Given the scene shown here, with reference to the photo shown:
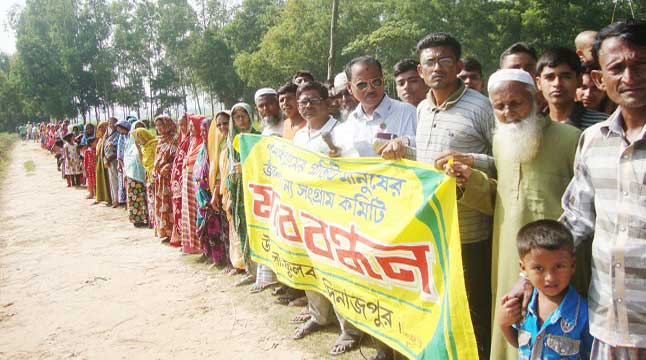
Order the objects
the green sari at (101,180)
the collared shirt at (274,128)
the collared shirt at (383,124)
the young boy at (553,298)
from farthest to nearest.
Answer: the green sari at (101,180), the collared shirt at (274,128), the collared shirt at (383,124), the young boy at (553,298)

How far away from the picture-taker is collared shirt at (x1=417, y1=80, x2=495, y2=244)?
2.51m

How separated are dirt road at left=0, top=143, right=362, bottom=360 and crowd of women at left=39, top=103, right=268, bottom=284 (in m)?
0.31

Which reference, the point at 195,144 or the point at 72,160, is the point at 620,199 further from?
the point at 72,160

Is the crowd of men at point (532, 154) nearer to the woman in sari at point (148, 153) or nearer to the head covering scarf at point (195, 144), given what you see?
the head covering scarf at point (195, 144)

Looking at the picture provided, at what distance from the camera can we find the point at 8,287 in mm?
5473

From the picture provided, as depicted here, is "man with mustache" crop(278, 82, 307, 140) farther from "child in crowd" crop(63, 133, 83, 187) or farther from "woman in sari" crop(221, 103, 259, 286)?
"child in crowd" crop(63, 133, 83, 187)

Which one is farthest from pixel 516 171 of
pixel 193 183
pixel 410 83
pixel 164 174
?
pixel 164 174

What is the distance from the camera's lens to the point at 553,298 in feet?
6.04

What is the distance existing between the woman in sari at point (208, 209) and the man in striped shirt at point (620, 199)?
14.4ft

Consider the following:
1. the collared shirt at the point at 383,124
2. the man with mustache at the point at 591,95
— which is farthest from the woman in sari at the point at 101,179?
the man with mustache at the point at 591,95

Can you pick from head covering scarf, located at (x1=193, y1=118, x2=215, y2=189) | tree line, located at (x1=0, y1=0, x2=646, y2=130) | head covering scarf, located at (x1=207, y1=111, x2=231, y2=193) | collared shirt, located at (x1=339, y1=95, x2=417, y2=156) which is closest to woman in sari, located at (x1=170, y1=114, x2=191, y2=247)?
head covering scarf, located at (x1=193, y1=118, x2=215, y2=189)

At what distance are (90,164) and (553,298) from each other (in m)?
12.7

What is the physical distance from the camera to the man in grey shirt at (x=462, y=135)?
252 cm

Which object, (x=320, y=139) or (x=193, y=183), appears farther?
(x=193, y=183)
